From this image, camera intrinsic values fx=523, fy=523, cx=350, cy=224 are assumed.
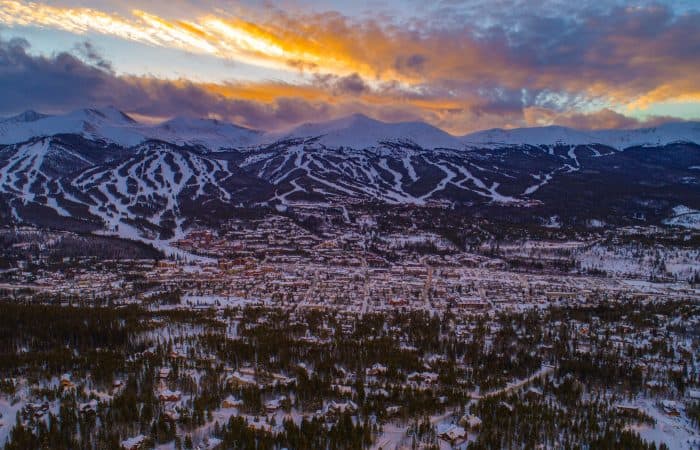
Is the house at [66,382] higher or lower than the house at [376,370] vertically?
lower

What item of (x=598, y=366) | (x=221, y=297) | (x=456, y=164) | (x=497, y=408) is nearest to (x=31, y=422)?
(x=497, y=408)

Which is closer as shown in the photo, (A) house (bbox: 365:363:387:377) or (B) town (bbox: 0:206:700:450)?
(B) town (bbox: 0:206:700:450)

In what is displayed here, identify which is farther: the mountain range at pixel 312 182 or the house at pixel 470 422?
the mountain range at pixel 312 182

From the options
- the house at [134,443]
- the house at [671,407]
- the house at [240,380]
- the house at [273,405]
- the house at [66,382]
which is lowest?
the house at [134,443]

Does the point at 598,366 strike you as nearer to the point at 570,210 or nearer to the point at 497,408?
the point at 497,408

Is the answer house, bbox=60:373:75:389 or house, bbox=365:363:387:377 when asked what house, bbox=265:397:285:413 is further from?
house, bbox=60:373:75:389

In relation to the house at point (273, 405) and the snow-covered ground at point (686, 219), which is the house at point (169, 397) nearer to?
the house at point (273, 405)

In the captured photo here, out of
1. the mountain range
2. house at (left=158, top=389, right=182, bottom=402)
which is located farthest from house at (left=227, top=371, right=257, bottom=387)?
the mountain range

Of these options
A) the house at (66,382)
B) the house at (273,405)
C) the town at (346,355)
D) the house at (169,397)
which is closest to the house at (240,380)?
the town at (346,355)

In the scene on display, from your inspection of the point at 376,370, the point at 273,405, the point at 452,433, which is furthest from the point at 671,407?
the point at 273,405
